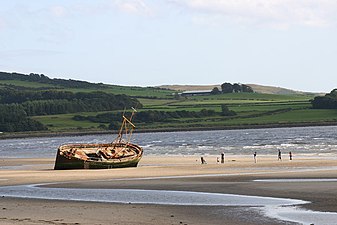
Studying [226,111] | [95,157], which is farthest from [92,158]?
[226,111]

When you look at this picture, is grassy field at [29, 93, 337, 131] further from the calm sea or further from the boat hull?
the boat hull

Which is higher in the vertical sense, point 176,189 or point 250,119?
point 250,119

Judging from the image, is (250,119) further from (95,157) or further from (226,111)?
(95,157)

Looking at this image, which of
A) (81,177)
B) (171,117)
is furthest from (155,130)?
(81,177)

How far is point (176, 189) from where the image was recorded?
131ft

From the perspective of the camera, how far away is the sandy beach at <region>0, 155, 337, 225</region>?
2836cm

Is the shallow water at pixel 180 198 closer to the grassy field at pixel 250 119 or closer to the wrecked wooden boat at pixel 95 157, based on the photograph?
the wrecked wooden boat at pixel 95 157

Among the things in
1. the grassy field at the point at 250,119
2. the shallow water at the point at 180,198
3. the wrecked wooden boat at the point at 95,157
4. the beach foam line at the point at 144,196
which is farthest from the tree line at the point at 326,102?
the beach foam line at the point at 144,196

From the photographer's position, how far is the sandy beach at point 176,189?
28359 millimetres

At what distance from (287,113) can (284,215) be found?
161958 mm

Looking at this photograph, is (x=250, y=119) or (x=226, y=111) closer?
(x=250, y=119)

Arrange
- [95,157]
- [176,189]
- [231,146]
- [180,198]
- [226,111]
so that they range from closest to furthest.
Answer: [180,198]
[176,189]
[95,157]
[231,146]
[226,111]

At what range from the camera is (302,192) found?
35531 mm

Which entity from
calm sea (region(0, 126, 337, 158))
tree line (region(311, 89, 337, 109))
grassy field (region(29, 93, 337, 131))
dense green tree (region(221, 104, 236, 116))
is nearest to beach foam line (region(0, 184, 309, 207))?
calm sea (region(0, 126, 337, 158))
